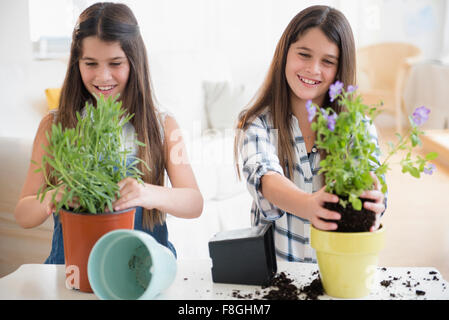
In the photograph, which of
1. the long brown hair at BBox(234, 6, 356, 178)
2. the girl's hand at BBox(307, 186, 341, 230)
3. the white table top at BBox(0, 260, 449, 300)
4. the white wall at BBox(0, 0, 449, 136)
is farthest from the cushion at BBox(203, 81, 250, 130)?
the girl's hand at BBox(307, 186, 341, 230)

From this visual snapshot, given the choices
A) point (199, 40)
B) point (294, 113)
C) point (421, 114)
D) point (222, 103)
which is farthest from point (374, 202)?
point (199, 40)

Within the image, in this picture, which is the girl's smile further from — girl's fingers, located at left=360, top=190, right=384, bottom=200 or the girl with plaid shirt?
girl's fingers, located at left=360, top=190, right=384, bottom=200

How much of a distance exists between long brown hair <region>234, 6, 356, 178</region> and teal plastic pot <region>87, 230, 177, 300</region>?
50 centimetres

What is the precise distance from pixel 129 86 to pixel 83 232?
537 mm

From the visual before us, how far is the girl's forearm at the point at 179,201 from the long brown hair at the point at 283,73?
0.62 ft

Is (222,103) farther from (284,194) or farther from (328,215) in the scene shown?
(328,215)

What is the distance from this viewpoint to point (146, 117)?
1.23 meters

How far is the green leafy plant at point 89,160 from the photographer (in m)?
0.74

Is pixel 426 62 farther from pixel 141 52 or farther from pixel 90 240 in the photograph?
pixel 90 240

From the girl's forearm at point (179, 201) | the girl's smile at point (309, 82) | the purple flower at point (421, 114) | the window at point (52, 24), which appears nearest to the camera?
the purple flower at point (421, 114)

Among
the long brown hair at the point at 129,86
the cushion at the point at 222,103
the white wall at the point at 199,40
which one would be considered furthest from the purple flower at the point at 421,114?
the cushion at the point at 222,103

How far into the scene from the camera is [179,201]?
3.62ft

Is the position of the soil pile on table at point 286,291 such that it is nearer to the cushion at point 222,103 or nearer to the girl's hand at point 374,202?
the girl's hand at point 374,202

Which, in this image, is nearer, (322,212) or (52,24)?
(322,212)
